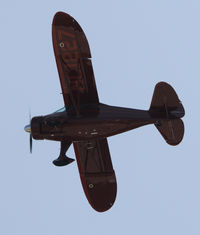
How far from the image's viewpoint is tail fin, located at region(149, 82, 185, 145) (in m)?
17.5

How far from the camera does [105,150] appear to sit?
62.1 feet

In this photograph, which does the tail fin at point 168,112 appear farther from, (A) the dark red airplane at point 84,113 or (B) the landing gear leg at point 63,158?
(B) the landing gear leg at point 63,158

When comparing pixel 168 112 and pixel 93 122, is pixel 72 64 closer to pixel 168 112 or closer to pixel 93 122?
pixel 93 122

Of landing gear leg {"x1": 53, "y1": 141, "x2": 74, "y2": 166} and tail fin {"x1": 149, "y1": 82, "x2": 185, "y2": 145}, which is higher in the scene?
tail fin {"x1": 149, "y1": 82, "x2": 185, "y2": 145}

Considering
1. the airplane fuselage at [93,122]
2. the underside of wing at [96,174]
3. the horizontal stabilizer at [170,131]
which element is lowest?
the underside of wing at [96,174]

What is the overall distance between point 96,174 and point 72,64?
3.74 metres

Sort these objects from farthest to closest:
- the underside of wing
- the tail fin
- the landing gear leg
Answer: the underside of wing → the landing gear leg → the tail fin

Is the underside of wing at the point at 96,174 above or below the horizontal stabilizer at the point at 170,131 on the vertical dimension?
below

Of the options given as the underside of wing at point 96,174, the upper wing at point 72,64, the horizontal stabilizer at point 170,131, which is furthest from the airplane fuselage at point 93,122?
the underside of wing at point 96,174

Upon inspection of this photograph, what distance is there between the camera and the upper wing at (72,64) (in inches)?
698

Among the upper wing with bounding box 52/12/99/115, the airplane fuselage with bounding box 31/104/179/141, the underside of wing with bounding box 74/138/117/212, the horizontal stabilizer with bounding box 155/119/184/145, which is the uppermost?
the upper wing with bounding box 52/12/99/115

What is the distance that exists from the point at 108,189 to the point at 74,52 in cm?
462

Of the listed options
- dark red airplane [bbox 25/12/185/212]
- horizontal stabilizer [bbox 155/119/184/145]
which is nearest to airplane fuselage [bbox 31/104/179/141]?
dark red airplane [bbox 25/12/185/212]

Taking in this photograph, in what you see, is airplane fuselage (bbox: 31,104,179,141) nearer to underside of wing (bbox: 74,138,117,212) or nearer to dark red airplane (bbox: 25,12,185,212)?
dark red airplane (bbox: 25,12,185,212)
